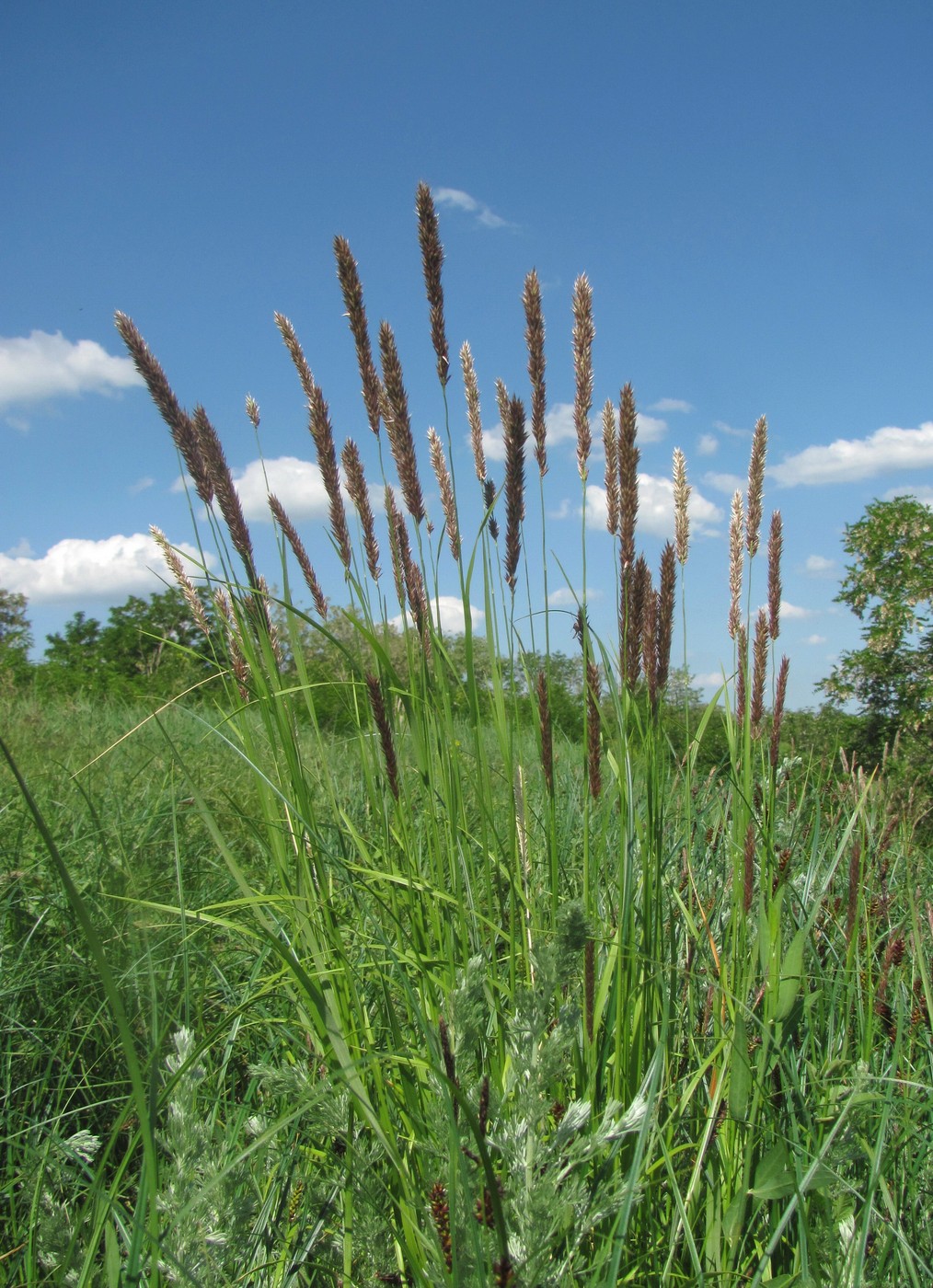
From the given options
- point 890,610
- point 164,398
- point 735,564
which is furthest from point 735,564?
point 890,610

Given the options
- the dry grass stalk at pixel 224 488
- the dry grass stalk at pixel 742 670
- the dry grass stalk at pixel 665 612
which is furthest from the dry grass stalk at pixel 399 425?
the dry grass stalk at pixel 742 670

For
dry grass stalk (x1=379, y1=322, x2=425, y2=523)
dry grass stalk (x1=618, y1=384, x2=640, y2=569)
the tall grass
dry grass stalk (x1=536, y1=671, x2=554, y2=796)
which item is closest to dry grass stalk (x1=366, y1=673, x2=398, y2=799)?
the tall grass

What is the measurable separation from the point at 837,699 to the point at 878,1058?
40.0 feet

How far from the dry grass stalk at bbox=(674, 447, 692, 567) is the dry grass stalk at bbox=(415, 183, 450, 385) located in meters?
0.82

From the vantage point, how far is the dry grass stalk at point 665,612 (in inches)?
62.7

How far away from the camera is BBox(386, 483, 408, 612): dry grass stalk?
1785 mm

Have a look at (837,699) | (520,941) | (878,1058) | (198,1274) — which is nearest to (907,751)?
(837,699)

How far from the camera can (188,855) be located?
3.05m

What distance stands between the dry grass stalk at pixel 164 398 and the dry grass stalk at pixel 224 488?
0.02 metres

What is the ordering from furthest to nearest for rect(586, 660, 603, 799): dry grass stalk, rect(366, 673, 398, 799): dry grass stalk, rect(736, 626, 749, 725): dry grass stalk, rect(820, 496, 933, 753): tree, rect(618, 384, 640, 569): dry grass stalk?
rect(820, 496, 933, 753): tree → rect(736, 626, 749, 725): dry grass stalk → rect(618, 384, 640, 569): dry grass stalk → rect(586, 660, 603, 799): dry grass stalk → rect(366, 673, 398, 799): dry grass stalk

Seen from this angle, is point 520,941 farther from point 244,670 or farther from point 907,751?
point 907,751

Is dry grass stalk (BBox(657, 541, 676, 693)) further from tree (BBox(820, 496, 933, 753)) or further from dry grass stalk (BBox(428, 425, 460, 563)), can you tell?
tree (BBox(820, 496, 933, 753))

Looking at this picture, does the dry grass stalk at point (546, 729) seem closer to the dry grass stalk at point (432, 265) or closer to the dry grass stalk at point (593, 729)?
the dry grass stalk at point (593, 729)

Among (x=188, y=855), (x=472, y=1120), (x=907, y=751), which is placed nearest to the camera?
(x=472, y=1120)
